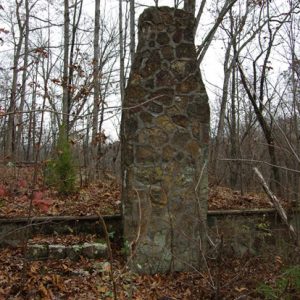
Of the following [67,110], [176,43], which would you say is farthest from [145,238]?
[67,110]

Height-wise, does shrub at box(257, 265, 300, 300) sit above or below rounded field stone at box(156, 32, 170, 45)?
below

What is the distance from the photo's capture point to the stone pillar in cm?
661

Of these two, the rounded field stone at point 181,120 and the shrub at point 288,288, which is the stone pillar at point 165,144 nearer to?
the rounded field stone at point 181,120

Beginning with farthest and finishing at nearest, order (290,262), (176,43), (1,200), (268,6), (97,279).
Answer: (268,6), (1,200), (176,43), (97,279), (290,262)

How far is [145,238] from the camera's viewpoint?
6.59 metres

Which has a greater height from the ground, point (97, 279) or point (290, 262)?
point (290, 262)

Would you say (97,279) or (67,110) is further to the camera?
(67,110)

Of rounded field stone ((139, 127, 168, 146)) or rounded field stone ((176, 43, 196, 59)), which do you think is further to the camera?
rounded field stone ((176, 43, 196, 59))

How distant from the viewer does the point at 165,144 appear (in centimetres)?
668

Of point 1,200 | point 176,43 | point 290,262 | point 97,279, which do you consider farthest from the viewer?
point 1,200

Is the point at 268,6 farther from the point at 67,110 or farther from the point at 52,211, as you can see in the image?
the point at 52,211

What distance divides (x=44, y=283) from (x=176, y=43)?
13.3 ft

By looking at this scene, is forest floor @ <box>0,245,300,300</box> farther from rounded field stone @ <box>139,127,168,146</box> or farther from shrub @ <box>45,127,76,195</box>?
shrub @ <box>45,127,76,195</box>

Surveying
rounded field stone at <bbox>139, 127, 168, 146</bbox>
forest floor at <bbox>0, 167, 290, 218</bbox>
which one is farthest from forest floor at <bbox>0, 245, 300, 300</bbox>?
rounded field stone at <bbox>139, 127, 168, 146</bbox>
